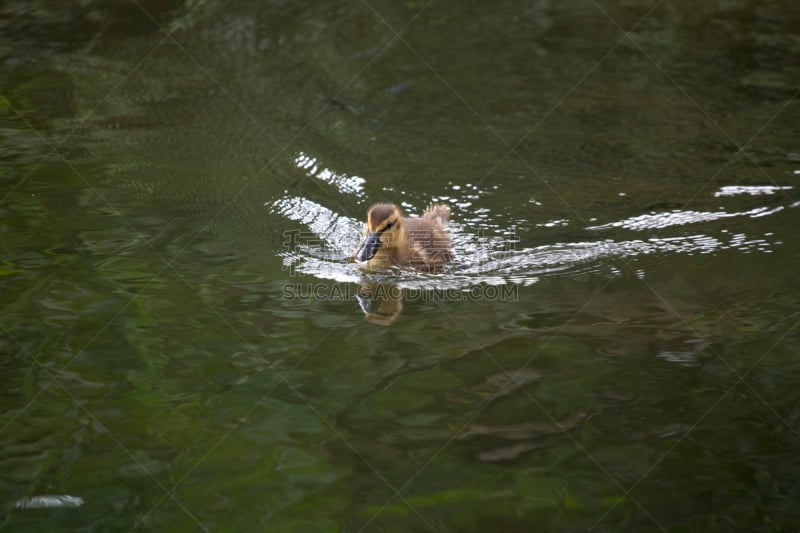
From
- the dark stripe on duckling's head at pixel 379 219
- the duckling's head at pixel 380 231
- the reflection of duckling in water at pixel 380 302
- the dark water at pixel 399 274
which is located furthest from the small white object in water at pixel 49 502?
the dark stripe on duckling's head at pixel 379 219

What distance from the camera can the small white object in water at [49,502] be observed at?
3320 millimetres

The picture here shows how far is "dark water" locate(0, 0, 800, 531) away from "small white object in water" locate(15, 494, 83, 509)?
0.04 feet

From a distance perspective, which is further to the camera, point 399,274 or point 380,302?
point 399,274

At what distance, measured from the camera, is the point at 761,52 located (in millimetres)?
8836

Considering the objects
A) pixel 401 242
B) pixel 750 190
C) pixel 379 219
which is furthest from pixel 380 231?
pixel 750 190

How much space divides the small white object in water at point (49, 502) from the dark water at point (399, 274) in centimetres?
1

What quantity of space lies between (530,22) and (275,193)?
4236 mm

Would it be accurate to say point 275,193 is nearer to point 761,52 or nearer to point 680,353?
point 680,353

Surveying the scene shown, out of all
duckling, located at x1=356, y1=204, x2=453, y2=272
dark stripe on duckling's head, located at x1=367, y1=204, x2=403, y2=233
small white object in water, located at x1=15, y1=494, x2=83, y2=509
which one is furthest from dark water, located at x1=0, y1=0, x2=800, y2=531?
dark stripe on duckling's head, located at x1=367, y1=204, x2=403, y2=233

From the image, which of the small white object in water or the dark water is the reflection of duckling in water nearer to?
the dark water

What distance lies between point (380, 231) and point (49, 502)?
286 cm

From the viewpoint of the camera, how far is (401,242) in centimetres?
590

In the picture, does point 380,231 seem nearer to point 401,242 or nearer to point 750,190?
point 401,242

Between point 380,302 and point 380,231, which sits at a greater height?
point 380,231
